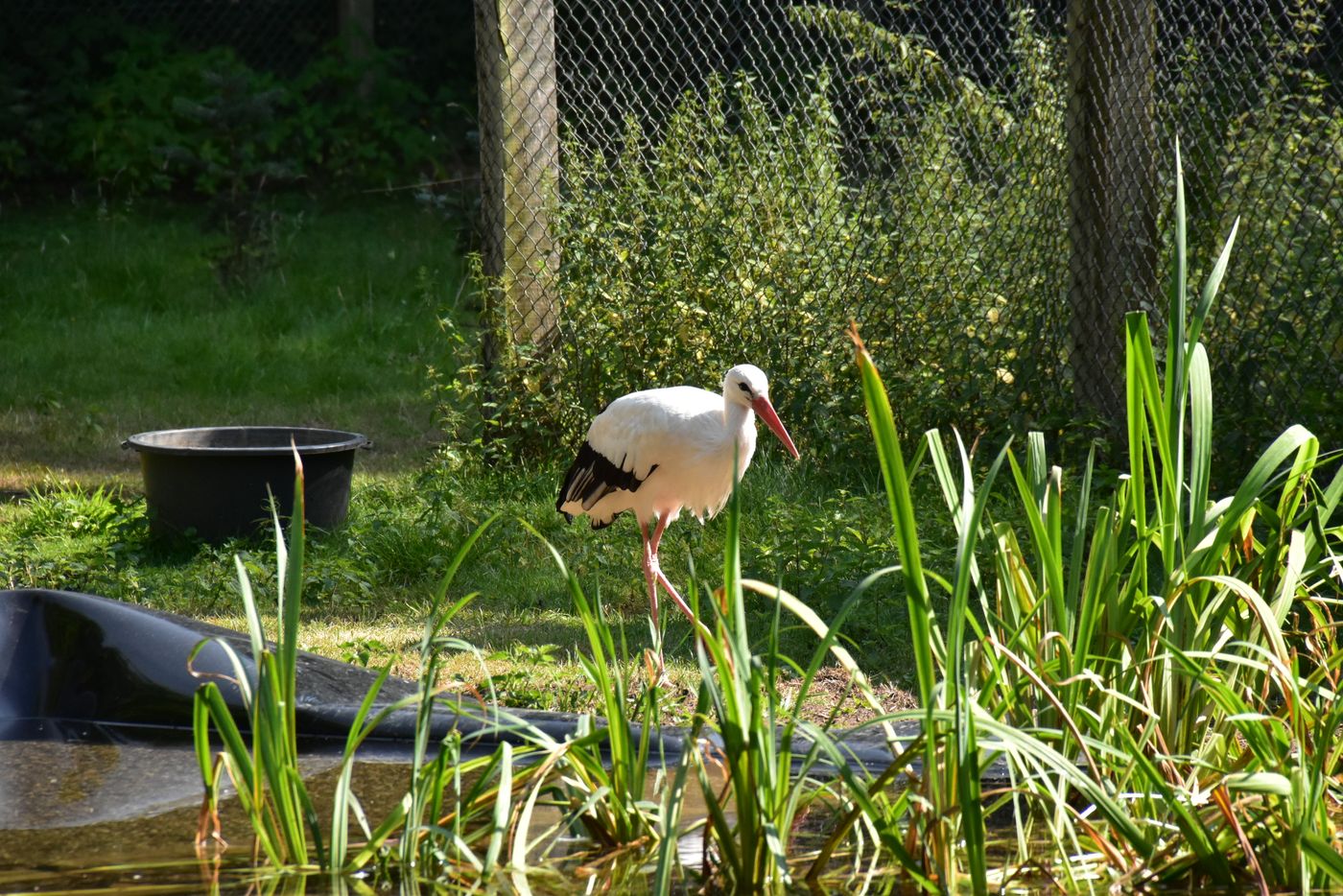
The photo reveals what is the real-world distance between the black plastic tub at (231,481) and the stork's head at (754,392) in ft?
4.55

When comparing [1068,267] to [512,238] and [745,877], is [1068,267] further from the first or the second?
[745,877]

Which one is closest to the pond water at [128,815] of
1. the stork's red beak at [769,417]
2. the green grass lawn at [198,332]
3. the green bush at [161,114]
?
the stork's red beak at [769,417]

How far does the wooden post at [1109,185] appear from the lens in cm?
508

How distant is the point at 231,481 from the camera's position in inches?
192

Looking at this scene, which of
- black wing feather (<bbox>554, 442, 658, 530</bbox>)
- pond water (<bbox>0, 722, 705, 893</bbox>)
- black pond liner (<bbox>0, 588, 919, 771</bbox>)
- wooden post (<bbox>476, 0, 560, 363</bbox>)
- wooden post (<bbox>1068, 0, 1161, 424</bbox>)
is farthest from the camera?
wooden post (<bbox>476, 0, 560, 363</bbox>)

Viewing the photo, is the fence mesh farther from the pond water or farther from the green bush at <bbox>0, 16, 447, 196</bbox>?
the green bush at <bbox>0, 16, 447, 196</bbox>

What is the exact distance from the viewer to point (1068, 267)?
5258 mm

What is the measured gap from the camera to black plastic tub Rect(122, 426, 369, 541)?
484 cm

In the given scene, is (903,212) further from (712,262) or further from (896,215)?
(712,262)

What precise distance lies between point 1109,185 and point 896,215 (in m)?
0.77

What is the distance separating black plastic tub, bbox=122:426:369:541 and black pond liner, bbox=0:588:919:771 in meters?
1.30

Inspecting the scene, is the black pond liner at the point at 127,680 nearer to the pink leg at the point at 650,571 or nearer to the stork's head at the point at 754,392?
the pink leg at the point at 650,571

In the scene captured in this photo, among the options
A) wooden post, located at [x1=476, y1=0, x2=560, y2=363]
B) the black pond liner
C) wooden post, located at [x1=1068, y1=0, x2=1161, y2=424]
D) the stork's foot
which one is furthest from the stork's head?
wooden post, located at [x1=476, y1=0, x2=560, y2=363]

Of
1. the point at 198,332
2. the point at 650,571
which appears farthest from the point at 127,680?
the point at 198,332
